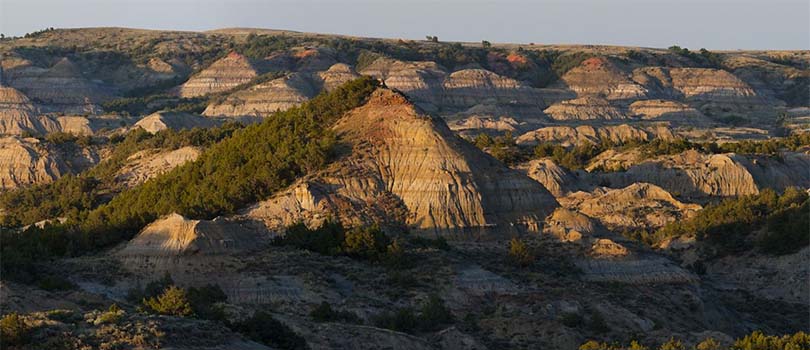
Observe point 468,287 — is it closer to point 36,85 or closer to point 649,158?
point 649,158

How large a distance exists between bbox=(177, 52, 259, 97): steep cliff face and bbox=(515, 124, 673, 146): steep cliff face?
5055 centimetres

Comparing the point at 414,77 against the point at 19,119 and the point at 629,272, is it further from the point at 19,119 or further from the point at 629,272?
the point at 629,272

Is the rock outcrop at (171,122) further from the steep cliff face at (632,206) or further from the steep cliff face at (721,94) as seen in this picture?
the steep cliff face at (721,94)

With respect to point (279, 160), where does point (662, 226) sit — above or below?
below

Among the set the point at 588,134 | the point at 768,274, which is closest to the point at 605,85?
the point at 588,134

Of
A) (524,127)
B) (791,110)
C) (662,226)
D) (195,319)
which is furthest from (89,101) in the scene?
(195,319)

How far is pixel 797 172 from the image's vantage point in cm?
10744

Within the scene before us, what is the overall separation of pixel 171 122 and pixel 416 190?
7750 centimetres

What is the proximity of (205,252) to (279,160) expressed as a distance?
12.7 meters

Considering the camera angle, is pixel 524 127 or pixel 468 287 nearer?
pixel 468 287

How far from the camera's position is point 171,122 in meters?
134

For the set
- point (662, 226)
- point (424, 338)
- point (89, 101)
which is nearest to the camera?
point (424, 338)

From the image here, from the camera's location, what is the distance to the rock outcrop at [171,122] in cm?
12912

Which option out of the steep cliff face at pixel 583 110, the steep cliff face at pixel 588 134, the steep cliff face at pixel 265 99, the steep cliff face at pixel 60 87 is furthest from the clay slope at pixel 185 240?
the steep cliff face at pixel 583 110
